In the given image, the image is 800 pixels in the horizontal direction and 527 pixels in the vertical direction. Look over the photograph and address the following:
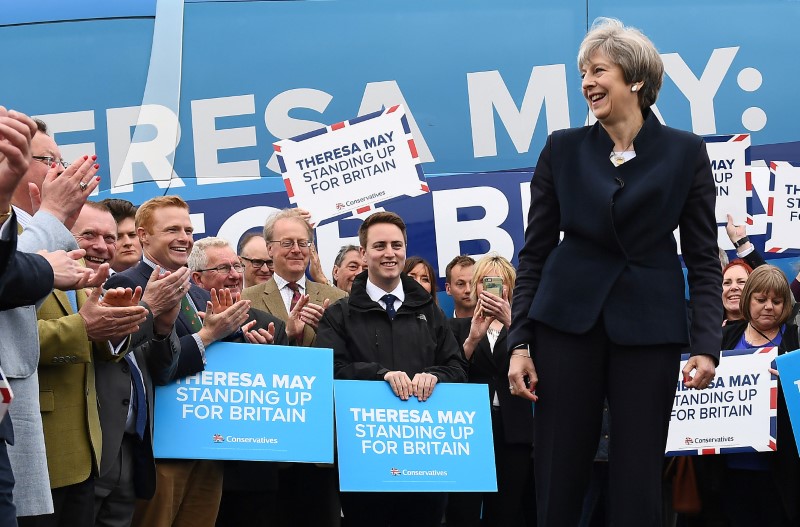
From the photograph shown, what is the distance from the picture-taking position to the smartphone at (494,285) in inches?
266

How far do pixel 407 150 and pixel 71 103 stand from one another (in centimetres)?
222

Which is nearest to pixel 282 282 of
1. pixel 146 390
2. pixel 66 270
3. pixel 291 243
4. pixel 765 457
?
pixel 291 243

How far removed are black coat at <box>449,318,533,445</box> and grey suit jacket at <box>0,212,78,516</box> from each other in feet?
10.0

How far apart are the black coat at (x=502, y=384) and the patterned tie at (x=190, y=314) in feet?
4.94

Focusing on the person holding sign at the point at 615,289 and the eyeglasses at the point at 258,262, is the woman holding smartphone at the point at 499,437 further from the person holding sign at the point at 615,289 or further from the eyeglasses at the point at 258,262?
the person holding sign at the point at 615,289

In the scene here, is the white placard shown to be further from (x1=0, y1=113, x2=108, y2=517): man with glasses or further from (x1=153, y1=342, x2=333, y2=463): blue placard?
(x1=0, y1=113, x2=108, y2=517): man with glasses

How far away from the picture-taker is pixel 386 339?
6.07 meters

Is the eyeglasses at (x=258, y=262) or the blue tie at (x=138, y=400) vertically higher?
the eyeglasses at (x=258, y=262)

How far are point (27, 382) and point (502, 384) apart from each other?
10.9 ft

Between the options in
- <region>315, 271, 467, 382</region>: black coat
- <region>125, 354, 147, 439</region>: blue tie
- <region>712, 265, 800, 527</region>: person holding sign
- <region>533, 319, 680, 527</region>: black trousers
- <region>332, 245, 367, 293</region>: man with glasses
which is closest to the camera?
<region>533, 319, 680, 527</region>: black trousers

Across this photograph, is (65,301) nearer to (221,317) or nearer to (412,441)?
(221,317)

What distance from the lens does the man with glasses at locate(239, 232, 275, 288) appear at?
724 cm

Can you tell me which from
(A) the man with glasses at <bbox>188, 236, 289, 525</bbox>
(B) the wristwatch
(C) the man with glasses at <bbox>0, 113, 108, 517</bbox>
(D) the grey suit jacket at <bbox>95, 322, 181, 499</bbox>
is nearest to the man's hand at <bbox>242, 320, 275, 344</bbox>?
(A) the man with glasses at <bbox>188, 236, 289, 525</bbox>

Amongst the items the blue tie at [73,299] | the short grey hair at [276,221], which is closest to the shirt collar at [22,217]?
the blue tie at [73,299]
